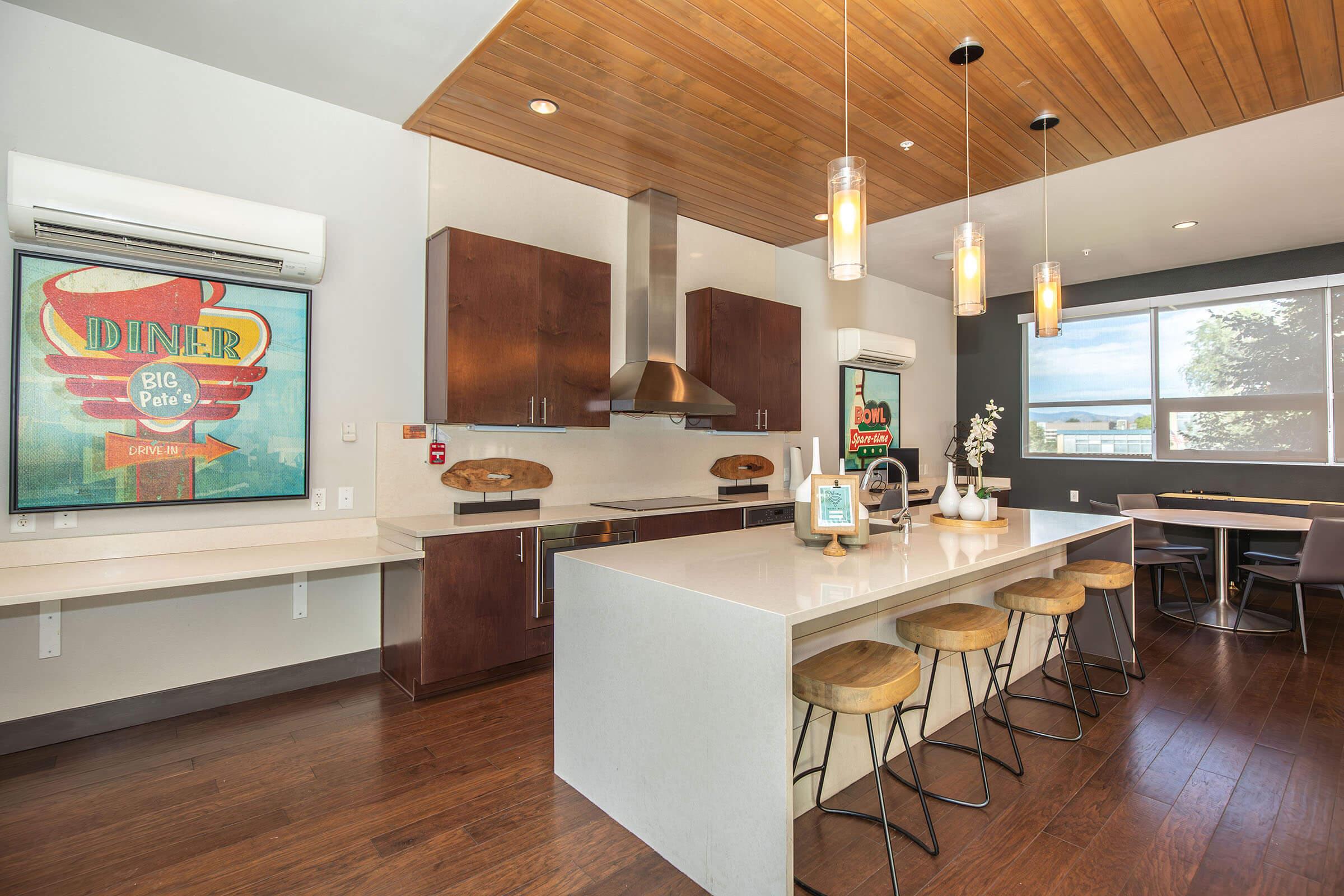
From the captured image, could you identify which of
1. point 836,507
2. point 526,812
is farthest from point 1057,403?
point 526,812

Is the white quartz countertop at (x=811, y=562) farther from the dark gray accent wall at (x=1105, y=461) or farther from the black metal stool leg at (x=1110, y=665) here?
the dark gray accent wall at (x=1105, y=461)

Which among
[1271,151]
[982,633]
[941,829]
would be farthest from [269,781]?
[1271,151]

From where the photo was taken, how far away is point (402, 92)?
3125 millimetres

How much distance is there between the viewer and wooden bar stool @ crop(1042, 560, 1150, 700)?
2.94 meters

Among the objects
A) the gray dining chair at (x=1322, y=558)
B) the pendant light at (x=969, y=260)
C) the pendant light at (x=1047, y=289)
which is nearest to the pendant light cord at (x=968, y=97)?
the pendant light at (x=969, y=260)

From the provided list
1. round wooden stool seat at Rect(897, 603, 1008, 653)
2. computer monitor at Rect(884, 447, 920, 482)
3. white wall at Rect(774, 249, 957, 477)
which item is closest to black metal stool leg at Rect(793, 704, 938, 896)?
round wooden stool seat at Rect(897, 603, 1008, 653)

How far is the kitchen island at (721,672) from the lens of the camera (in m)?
1.58

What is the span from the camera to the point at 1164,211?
14.8ft

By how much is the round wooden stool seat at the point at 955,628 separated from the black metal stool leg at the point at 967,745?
9 centimetres

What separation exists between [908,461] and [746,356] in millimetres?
2864

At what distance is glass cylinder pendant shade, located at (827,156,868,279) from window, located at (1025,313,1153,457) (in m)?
5.74

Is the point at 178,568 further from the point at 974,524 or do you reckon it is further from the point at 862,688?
the point at 974,524

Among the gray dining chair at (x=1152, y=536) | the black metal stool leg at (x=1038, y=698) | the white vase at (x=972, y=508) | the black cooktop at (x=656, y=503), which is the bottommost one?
the black metal stool leg at (x=1038, y=698)

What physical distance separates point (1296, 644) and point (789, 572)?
4.02 meters
